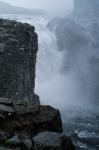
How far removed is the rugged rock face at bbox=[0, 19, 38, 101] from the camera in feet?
122

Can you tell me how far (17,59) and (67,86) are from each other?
58.2 m

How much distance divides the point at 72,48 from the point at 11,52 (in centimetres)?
6707

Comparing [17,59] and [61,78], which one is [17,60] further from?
[61,78]

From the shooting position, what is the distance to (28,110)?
1677cm

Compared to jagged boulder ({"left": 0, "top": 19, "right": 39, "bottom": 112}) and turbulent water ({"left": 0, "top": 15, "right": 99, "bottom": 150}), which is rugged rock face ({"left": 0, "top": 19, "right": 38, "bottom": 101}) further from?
turbulent water ({"left": 0, "top": 15, "right": 99, "bottom": 150})

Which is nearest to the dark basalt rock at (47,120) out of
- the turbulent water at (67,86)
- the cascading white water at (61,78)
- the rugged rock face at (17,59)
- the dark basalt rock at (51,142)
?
the dark basalt rock at (51,142)

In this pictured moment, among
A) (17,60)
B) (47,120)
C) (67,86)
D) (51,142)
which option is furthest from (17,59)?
(67,86)

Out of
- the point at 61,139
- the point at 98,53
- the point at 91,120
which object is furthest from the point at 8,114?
the point at 98,53

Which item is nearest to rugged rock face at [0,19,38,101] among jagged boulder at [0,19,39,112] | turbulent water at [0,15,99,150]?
jagged boulder at [0,19,39,112]

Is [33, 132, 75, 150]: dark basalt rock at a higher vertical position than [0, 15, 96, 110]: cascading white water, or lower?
higher

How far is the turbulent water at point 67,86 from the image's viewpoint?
214 feet

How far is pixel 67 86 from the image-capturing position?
9581cm

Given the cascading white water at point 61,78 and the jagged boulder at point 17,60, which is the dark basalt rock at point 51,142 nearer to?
the jagged boulder at point 17,60

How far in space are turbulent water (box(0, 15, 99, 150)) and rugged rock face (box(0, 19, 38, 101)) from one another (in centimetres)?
1858
